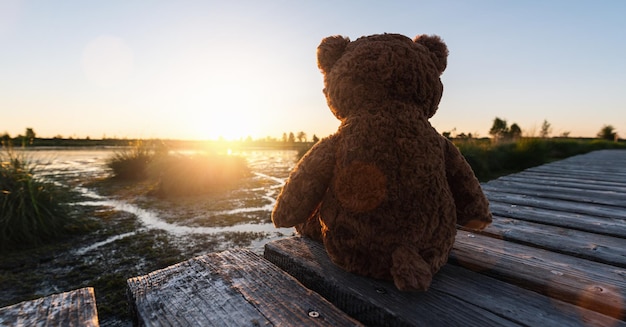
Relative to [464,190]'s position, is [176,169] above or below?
below

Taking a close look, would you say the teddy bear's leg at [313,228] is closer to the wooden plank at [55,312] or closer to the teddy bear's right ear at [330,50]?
the teddy bear's right ear at [330,50]

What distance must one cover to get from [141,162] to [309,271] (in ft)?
31.8

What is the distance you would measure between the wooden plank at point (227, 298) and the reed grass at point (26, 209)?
11.7 ft

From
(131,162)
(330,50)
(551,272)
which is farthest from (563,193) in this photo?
(131,162)

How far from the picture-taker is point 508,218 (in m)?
1.89

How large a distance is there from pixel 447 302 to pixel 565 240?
111 centimetres

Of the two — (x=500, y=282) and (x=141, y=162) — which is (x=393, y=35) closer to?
(x=500, y=282)

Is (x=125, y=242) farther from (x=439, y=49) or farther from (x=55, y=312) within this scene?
Answer: (x=439, y=49)

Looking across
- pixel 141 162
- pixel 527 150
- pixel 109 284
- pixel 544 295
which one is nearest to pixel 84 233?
pixel 109 284

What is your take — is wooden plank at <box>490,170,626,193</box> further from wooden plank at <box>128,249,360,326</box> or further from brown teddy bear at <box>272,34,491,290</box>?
wooden plank at <box>128,249,360,326</box>

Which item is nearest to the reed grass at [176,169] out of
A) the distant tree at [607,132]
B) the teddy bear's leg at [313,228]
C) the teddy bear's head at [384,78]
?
the teddy bear's leg at [313,228]

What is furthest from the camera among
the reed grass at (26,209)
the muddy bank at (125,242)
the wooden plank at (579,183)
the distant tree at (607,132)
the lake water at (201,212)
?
the distant tree at (607,132)

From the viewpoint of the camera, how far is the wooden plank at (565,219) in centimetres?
165

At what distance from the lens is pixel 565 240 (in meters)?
1.46
